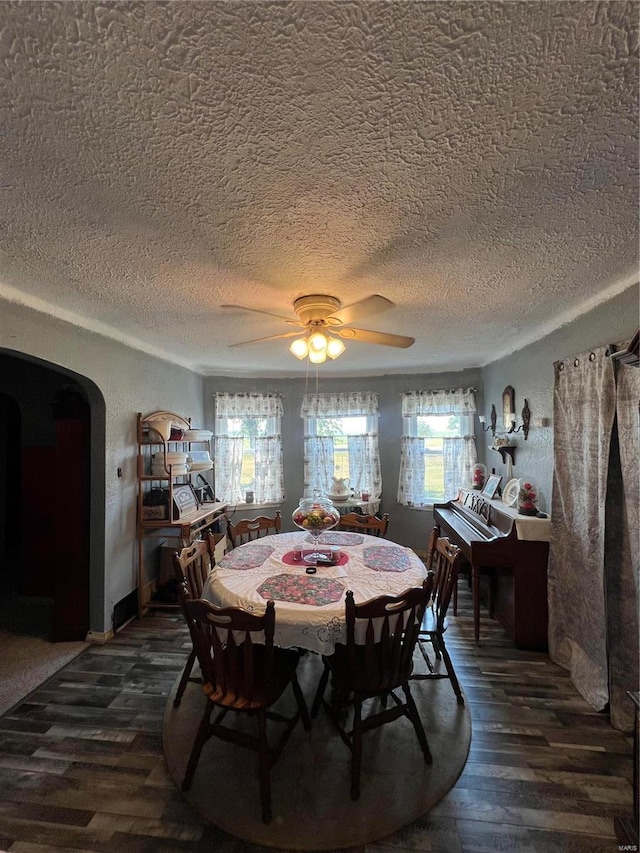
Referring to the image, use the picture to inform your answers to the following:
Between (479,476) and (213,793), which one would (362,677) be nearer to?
(213,793)

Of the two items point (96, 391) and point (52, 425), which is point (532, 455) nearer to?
point (96, 391)

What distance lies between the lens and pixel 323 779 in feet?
5.61

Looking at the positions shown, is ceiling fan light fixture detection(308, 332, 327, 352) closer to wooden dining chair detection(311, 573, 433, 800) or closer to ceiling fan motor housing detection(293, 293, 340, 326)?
ceiling fan motor housing detection(293, 293, 340, 326)

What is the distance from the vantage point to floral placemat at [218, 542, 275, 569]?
236 centimetres

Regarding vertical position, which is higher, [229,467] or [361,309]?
[361,309]

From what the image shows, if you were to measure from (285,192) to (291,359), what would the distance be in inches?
114

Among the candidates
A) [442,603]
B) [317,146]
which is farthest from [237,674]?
[317,146]

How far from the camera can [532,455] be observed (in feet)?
10.3

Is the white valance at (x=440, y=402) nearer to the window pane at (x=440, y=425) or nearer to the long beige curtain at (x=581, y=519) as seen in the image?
the window pane at (x=440, y=425)

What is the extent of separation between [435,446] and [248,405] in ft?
8.10

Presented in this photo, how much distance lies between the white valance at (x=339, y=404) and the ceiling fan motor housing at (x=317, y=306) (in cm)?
280

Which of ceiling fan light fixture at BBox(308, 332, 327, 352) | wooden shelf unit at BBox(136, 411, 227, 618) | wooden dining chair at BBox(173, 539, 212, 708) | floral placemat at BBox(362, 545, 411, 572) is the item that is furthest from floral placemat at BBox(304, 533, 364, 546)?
ceiling fan light fixture at BBox(308, 332, 327, 352)

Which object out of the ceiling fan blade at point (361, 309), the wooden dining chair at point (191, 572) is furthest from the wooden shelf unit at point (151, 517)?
the ceiling fan blade at point (361, 309)

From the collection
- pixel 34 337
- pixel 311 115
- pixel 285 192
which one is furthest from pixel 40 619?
pixel 311 115
